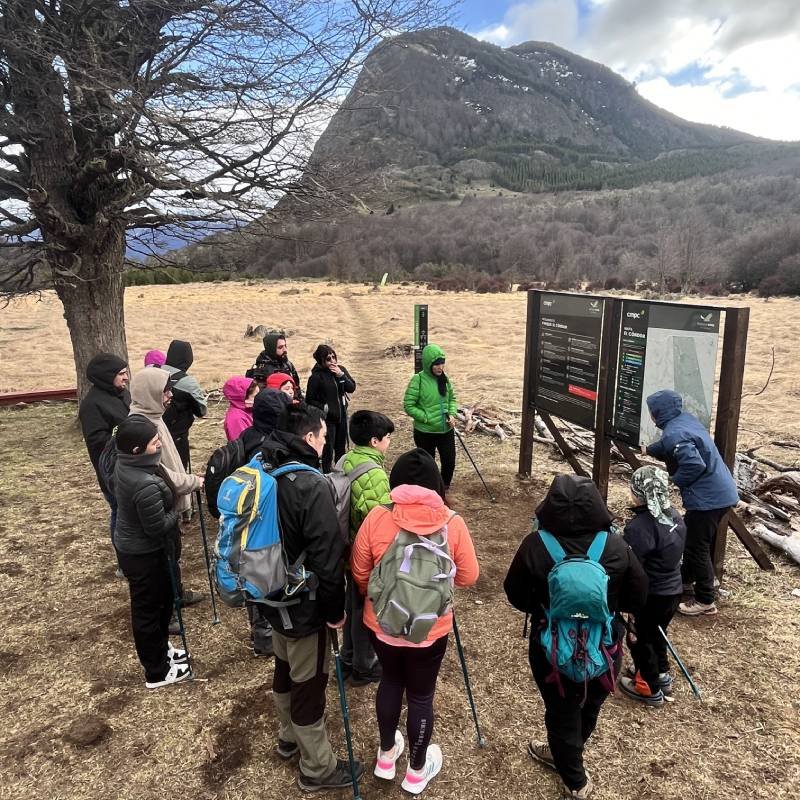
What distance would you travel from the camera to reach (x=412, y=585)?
2.34 meters

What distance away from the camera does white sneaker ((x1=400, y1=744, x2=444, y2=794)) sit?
276 cm

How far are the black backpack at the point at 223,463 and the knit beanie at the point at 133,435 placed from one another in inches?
15.3

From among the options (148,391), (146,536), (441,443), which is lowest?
(441,443)

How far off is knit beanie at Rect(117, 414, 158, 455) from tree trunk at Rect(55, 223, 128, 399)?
234 inches

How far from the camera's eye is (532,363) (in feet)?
22.4

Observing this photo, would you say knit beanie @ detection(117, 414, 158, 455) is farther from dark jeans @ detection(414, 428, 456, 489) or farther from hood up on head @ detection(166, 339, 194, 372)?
dark jeans @ detection(414, 428, 456, 489)

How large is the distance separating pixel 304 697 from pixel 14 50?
681 centimetres

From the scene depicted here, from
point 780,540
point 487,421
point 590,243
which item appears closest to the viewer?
point 780,540

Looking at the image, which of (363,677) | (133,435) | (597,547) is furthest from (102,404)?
(597,547)

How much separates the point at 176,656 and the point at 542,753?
2391mm

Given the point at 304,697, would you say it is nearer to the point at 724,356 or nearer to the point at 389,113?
the point at 724,356

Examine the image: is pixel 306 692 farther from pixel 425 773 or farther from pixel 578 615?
pixel 578 615

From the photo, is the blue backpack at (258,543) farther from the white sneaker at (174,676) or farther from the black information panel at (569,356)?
the black information panel at (569,356)

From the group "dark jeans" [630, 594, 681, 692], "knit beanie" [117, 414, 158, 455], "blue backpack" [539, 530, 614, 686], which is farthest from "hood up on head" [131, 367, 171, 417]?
"dark jeans" [630, 594, 681, 692]
